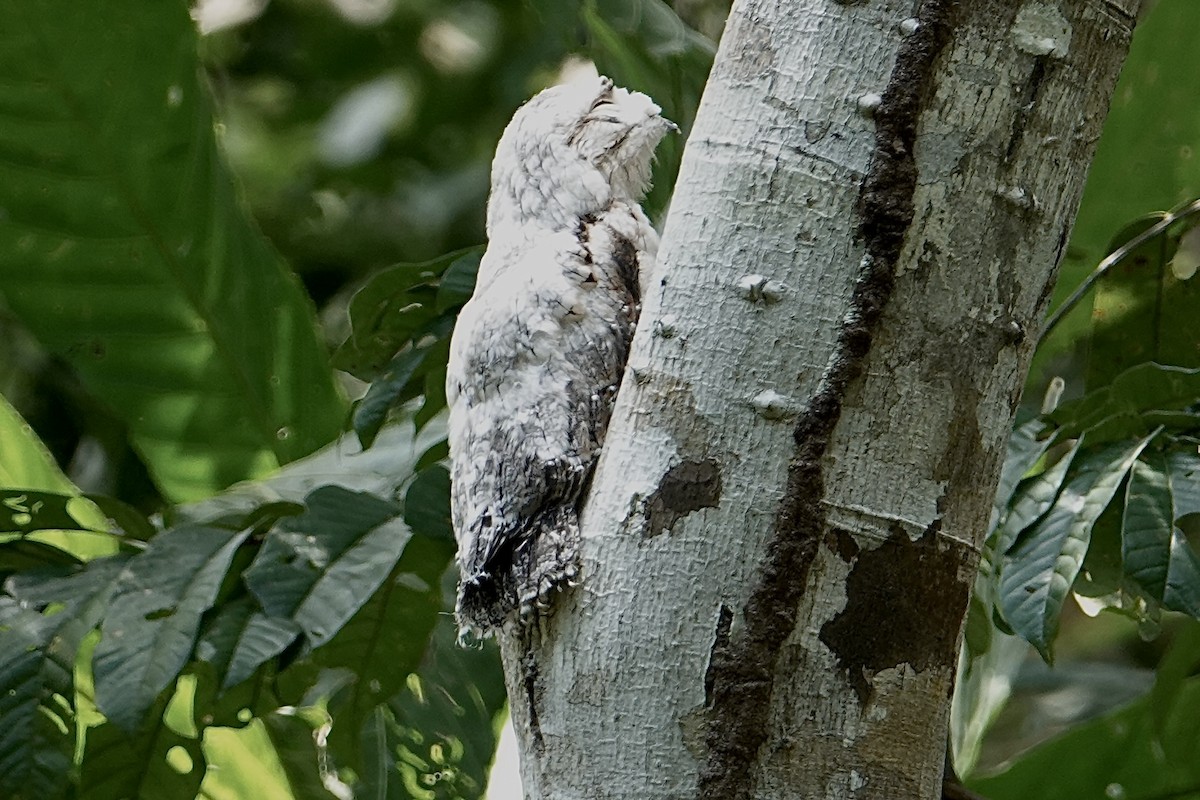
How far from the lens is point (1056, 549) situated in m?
1.08

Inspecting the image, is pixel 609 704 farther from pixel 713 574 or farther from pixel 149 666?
pixel 149 666

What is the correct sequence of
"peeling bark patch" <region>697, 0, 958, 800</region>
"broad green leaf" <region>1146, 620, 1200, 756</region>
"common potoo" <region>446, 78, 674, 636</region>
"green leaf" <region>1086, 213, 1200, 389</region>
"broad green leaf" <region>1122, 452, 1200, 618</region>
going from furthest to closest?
"green leaf" <region>1086, 213, 1200, 389</region> < "broad green leaf" <region>1146, 620, 1200, 756</region> < "broad green leaf" <region>1122, 452, 1200, 618</region> < "common potoo" <region>446, 78, 674, 636</region> < "peeling bark patch" <region>697, 0, 958, 800</region>

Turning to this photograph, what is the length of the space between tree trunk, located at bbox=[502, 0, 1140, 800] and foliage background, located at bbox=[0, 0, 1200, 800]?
0.91 ft

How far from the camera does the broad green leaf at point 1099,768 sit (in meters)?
1.97

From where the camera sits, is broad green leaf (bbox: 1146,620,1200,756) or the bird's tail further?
broad green leaf (bbox: 1146,620,1200,756)

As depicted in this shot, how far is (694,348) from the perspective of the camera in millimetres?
840

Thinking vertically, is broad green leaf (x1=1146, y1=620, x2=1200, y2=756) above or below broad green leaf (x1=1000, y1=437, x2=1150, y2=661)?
below

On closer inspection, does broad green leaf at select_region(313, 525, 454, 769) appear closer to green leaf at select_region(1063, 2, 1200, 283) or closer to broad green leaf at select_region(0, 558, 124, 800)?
broad green leaf at select_region(0, 558, 124, 800)

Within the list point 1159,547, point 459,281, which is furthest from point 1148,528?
point 459,281

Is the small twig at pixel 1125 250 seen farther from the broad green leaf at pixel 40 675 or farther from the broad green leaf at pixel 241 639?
the broad green leaf at pixel 40 675

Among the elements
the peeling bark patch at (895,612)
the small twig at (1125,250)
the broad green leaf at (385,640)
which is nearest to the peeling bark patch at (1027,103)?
the peeling bark patch at (895,612)

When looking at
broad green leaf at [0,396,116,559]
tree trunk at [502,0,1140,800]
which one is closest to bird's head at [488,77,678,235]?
tree trunk at [502,0,1140,800]

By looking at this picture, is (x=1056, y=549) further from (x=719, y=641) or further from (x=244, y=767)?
(x=244, y=767)

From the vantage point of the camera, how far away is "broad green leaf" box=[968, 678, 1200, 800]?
77.5 inches
